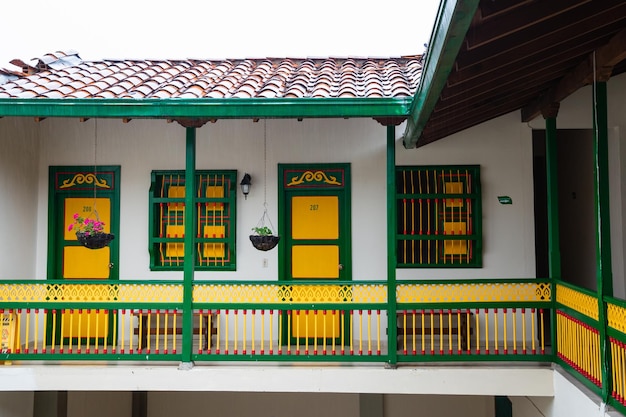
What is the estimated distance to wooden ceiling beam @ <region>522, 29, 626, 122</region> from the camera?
14.2ft

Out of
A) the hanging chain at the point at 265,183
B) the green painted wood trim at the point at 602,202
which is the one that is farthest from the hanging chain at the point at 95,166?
the green painted wood trim at the point at 602,202

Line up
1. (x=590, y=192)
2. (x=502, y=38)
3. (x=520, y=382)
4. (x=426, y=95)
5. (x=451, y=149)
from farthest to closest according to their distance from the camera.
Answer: (x=590, y=192) < (x=451, y=149) < (x=520, y=382) < (x=426, y=95) < (x=502, y=38)

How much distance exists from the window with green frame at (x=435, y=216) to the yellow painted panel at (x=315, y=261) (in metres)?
0.90

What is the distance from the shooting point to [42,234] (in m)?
7.82

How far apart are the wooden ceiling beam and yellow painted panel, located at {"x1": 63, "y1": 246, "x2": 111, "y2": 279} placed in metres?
6.09

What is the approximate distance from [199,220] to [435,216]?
3249 millimetres

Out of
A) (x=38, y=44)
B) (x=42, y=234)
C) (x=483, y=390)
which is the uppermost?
(x=38, y=44)

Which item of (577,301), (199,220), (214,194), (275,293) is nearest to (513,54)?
(577,301)

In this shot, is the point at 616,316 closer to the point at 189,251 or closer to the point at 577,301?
the point at 577,301

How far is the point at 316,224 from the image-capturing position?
774 centimetres

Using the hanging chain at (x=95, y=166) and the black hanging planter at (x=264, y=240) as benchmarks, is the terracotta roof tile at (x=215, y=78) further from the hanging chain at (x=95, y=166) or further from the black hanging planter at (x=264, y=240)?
the black hanging planter at (x=264, y=240)

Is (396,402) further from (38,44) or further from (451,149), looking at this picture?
(38,44)

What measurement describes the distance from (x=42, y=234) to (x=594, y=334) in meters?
6.90

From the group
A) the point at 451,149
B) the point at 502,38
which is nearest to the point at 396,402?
the point at 451,149
